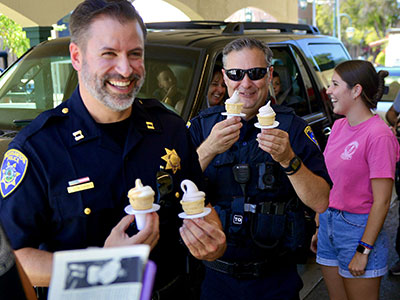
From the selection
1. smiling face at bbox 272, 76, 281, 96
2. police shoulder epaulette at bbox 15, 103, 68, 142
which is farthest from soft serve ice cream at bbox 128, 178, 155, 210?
smiling face at bbox 272, 76, 281, 96

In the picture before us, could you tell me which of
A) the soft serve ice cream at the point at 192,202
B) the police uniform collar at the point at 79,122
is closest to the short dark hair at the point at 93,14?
the police uniform collar at the point at 79,122

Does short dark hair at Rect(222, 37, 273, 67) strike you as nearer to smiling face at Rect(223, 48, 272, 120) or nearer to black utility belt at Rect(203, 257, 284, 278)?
smiling face at Rect(223, 48, 272, 120)

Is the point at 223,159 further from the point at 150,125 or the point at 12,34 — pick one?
the point at 12,34

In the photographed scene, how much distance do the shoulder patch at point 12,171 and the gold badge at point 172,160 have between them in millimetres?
538

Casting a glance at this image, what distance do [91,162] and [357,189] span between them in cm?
187

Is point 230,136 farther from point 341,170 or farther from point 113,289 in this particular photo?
point 113,289

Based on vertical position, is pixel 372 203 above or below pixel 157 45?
below

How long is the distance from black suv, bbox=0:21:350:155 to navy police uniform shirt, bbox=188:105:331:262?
90 centimetres

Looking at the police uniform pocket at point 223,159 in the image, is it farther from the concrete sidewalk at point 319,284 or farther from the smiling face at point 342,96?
the concrete sidewalk at point 319,284

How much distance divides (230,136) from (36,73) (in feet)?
8.04

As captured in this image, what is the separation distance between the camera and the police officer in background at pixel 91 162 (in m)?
1.77

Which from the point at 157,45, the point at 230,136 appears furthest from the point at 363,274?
the point at 157,45

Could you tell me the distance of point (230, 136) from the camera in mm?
2475

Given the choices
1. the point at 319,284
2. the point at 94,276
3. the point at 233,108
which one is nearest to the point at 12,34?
the point at 319,284
